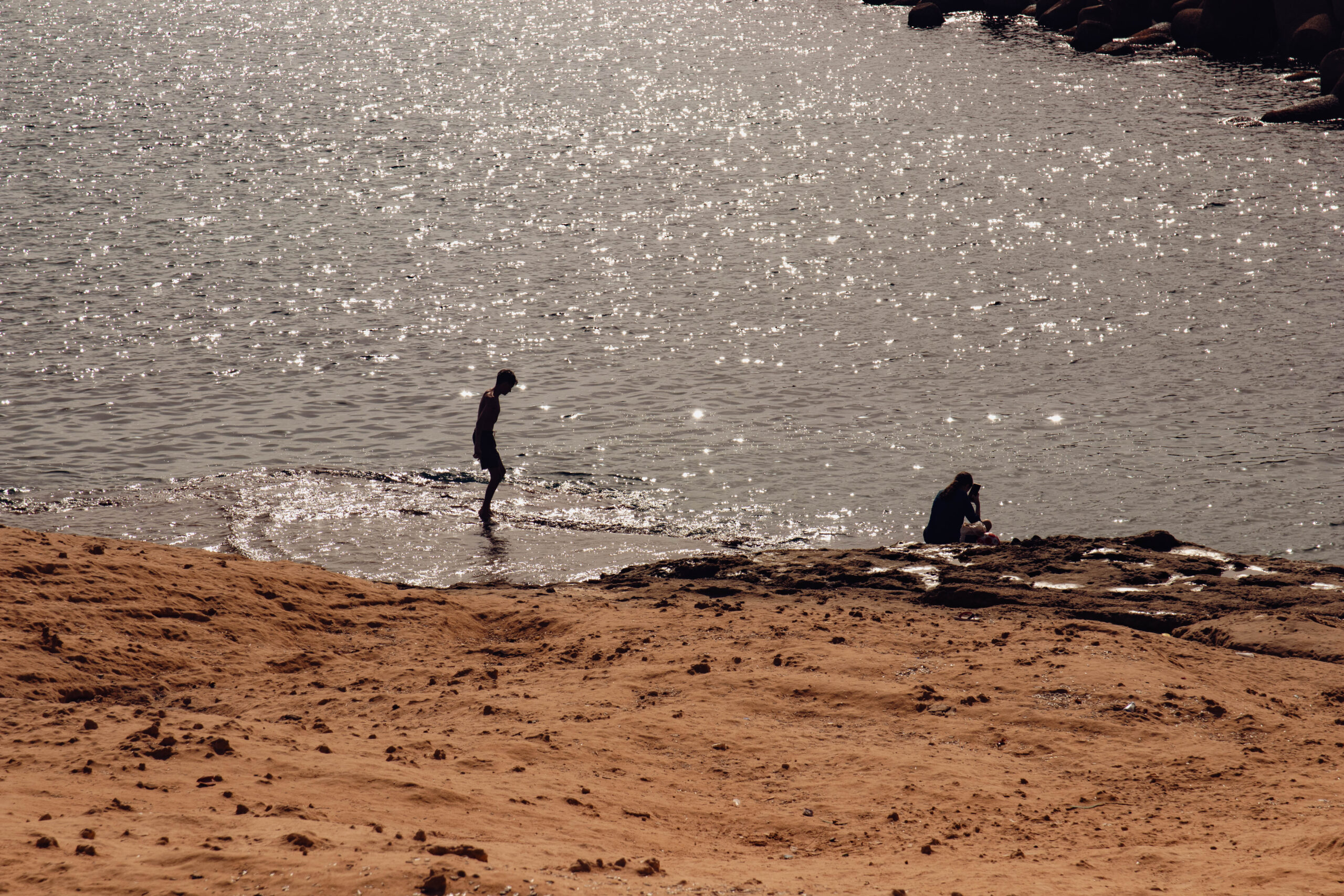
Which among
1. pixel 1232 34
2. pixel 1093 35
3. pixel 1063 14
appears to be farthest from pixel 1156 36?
pixel 1063 14

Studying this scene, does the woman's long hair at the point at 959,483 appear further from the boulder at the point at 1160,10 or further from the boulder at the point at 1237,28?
the boulder at the point at 1160,10

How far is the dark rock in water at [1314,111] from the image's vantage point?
4666 cm

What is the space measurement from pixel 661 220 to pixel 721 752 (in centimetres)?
3098

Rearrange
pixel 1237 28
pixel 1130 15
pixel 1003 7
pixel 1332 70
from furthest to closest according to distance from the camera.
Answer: pixel 1003 7, pixel 1130 15, pixel 1237 28, pixel 1332 70

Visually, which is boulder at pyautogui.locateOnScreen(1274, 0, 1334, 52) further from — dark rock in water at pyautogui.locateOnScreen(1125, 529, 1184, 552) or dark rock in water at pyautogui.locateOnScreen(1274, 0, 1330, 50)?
dark rock in water at pyautogui.locateOnScreen(1125, 529, 1184, 552)

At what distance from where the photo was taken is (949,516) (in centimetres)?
1552

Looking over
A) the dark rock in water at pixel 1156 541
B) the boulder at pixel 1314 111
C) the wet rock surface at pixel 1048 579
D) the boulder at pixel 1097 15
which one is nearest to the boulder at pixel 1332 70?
the boulder at pixel 1314 111

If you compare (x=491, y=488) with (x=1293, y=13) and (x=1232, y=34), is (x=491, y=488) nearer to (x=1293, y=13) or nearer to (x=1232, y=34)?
(x=1293, y=13)

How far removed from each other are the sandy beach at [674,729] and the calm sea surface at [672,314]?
2992mm

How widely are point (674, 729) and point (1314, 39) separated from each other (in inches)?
2182

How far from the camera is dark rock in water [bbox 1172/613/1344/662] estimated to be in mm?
11562

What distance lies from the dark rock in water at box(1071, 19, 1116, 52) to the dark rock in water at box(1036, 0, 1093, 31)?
11.3 feet

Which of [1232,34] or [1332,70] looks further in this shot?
[1232,34]

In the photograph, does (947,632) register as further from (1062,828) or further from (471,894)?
(471,894)
